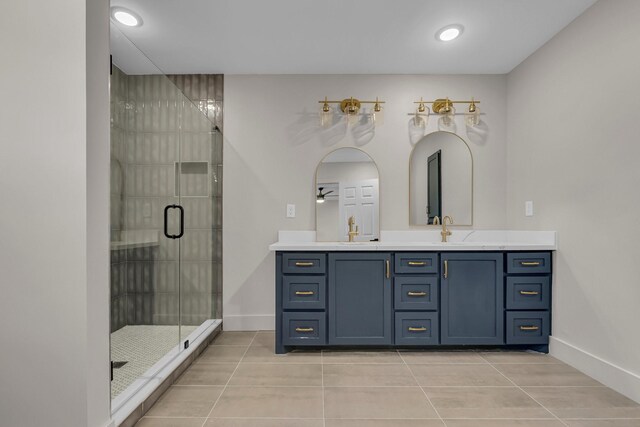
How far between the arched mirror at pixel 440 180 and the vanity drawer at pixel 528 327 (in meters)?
0.93

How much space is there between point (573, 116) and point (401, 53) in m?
1.32

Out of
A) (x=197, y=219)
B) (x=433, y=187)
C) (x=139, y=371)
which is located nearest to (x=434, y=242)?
(x=433, y=187)

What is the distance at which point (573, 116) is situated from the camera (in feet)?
7.75

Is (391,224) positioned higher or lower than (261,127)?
lower

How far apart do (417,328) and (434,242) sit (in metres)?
0.86

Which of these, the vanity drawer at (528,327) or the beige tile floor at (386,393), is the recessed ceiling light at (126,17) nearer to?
the beige tile floor at (386,393)

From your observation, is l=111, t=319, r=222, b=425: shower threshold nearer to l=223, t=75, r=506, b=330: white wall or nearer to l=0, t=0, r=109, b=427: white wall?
l=0, t=0, r=109, b=427: white wall

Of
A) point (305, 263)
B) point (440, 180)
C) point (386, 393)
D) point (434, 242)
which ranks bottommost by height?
point (386, 393)

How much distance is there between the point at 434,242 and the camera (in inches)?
123

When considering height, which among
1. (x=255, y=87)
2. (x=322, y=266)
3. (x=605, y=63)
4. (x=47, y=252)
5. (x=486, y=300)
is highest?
(x=255, y=87)

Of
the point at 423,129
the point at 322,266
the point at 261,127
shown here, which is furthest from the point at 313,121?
the point at 322,266

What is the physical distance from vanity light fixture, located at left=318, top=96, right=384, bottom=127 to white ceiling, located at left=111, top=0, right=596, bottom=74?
0.28 metres

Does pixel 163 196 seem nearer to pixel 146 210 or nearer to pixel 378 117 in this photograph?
pixel 146 210

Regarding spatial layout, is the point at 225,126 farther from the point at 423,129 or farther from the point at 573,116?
the point at 573,116
